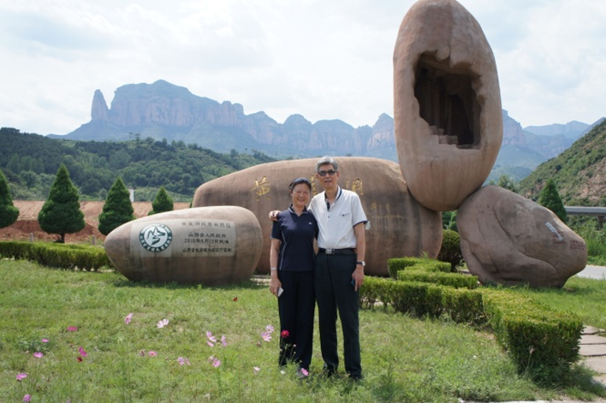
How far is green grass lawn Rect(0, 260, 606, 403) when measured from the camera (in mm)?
3979

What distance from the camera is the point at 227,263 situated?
32.8ft

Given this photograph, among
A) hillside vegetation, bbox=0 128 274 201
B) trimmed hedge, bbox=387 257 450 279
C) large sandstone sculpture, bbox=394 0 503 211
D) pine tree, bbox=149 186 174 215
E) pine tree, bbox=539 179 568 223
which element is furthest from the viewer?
hillside vegetation, bbox=0 128 274 201

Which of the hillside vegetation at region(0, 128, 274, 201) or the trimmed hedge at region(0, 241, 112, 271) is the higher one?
the hillside vegetation at region(0, 128, 274, 201)

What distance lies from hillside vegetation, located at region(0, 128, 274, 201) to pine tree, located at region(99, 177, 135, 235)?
31.6 metres

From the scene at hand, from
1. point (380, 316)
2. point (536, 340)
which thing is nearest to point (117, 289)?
point (380, 316)

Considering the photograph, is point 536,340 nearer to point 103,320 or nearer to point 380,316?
point 380,316

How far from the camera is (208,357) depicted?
507cm

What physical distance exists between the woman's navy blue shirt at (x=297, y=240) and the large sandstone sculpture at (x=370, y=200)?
24.4 ft

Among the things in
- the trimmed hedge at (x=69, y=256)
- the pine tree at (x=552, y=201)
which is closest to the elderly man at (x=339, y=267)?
the trimmed hedge at (x=69, y=256)

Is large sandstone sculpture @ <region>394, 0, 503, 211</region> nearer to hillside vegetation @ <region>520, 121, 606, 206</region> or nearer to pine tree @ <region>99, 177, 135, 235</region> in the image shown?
pine tree @ <region>99, 177, 135, 235</region>

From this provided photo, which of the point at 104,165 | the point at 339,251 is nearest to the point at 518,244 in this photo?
the point at 339,251

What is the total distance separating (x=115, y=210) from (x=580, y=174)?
34.6m

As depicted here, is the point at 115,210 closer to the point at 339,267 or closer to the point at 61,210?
the point at 61,210

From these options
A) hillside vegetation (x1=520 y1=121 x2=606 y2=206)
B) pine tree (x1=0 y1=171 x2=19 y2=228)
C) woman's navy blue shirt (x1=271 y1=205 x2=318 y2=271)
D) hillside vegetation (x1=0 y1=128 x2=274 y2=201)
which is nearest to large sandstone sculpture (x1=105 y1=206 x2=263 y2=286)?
woman's navy blue shirt (x1=271 y1=205 x2=318 y2=271)
